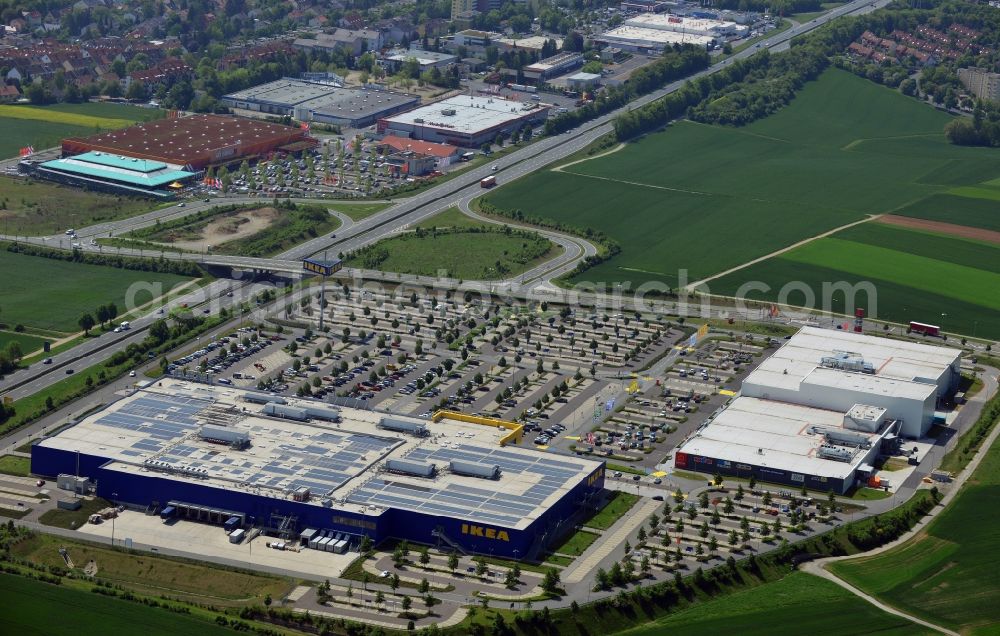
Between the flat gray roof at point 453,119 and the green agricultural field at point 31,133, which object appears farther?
the flat gray roof at point 453,119

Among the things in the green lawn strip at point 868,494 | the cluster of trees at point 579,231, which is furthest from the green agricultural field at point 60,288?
the green lawn strip at point 868,494

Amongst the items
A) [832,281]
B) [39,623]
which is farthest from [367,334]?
[39,623]

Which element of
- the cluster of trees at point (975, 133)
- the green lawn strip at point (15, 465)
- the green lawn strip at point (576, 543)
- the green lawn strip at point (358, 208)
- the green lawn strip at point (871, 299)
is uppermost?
the cluster of trees at point (975, 133)

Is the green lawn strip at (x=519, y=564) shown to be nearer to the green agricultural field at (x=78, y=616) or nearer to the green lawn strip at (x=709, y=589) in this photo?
the green lawn strip at (x=709, y=589)

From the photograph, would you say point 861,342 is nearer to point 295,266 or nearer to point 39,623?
point 295,266

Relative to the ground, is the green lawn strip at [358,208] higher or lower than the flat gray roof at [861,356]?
lower

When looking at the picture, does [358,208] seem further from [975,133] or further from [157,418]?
[975,133]

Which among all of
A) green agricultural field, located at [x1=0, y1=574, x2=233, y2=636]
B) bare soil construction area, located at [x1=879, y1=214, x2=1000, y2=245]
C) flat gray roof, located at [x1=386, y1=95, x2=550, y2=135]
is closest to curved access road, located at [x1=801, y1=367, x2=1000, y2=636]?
green agricultural field, located at [x1=0, y1=574, x2=233, y2=636]
